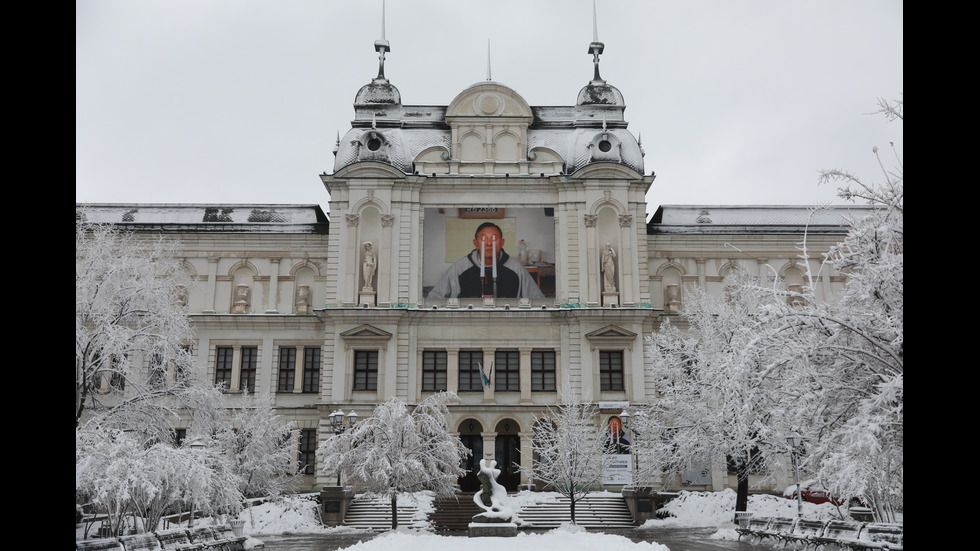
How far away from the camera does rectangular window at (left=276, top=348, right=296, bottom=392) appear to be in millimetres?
47781

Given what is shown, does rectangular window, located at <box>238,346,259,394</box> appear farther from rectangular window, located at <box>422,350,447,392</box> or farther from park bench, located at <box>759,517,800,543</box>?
park bench, located at <box>759,517,800,543</box>

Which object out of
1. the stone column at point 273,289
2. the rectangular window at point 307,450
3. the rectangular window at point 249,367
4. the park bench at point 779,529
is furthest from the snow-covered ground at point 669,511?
the stone column at point 273,289

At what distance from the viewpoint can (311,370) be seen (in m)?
48.0

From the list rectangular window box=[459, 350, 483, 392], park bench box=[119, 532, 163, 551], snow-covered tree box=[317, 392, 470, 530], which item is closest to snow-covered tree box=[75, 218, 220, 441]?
park bench box=[119, 532, 163, 551]

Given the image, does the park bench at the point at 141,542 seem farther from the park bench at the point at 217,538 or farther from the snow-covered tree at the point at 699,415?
the snow-covered tree at the point at 699,415

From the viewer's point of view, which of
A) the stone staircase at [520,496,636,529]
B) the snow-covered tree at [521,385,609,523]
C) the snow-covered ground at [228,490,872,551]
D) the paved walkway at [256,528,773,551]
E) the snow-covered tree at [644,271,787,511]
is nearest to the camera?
the paved walkway at [256,528,773,551]

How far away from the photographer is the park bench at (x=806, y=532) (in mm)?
23078

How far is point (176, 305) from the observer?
27688mm

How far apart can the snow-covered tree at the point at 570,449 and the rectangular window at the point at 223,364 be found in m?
17.8

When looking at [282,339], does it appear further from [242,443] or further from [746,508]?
[746,508]

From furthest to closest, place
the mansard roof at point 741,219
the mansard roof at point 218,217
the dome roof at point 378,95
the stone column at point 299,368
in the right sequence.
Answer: the dome roof at point 378,95 → the mansard roof at point 741,219 → the mansard roof at point 218,217 → the stone column at point 299,368

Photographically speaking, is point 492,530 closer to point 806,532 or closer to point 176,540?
point 806,532

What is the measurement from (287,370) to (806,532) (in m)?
32.0

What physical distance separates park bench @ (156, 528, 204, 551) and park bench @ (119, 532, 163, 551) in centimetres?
20
